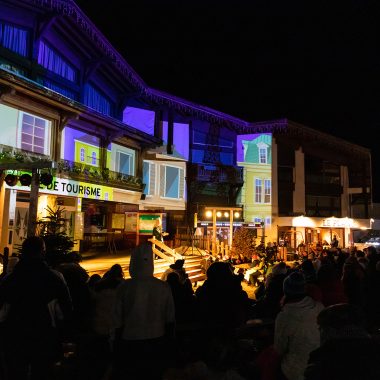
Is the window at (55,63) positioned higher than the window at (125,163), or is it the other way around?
the window at (55,63)

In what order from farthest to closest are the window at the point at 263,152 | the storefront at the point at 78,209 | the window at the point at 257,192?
the window at the point at 263,152
the window at the point at 257,192
the storefront at the point at 78,209

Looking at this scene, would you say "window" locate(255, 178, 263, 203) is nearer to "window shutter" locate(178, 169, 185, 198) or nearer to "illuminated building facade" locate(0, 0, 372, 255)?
"illuminated building facade" locate(0, 0, 372, 255)

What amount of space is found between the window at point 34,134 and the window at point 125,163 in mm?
5627

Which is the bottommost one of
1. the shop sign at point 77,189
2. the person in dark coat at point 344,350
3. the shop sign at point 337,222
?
the person in dark coat at point 344,350

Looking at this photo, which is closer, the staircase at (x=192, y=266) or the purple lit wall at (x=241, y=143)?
the staircase at (x=192, y=266)

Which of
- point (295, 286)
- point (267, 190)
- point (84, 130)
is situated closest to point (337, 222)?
point (267, 190)

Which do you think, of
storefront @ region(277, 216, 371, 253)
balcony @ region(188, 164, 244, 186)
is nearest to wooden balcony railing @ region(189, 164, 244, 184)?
balcony @ region(188, 164, 244, 186)

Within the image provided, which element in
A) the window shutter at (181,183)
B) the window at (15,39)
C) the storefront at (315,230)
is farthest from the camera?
the storefront at (315,230)

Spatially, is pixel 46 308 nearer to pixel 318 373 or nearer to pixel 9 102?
pixel 318 373

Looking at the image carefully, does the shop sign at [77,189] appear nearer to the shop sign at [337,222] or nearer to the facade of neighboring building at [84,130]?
the facade of neighboring building at [84,130]

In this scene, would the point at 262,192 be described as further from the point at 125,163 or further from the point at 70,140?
the point at 70,140

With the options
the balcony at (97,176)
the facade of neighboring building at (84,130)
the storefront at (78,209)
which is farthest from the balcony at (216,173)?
the storefront at (78,209)

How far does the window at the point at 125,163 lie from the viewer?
21042mm

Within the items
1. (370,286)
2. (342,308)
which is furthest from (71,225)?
(342,308)
